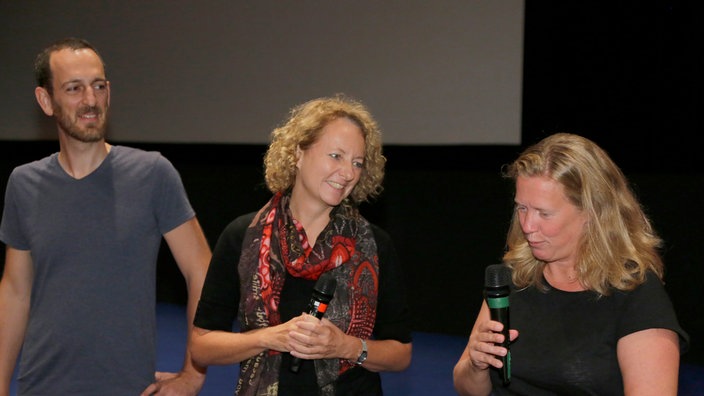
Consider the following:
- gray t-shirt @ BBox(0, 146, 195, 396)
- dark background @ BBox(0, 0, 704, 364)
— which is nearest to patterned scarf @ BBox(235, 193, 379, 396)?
gray t-shirt @ BBox(0, 146, 195, 396)

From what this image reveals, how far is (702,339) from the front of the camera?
18.3 ft

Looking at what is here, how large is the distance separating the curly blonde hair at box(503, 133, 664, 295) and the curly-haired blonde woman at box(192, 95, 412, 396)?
510mm

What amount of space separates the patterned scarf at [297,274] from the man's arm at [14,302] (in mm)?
649

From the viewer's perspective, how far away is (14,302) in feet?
8.11

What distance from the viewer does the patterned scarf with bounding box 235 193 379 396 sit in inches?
89.2

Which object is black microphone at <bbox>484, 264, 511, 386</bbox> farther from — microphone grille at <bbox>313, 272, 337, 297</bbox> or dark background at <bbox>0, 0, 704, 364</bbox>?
dark background at <bbox>0, 0, 704, 364</bbox>

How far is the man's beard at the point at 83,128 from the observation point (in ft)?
7.98

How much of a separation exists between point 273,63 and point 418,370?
9.47 feet

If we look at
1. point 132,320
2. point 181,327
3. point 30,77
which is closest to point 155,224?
point 132,320

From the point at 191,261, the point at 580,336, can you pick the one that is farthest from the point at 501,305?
the point at 191,261

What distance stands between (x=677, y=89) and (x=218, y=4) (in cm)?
380

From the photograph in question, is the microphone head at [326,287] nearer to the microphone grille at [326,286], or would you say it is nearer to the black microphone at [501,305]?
the microphone grille at [326,286]

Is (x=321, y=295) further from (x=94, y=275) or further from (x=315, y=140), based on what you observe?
→ (x=94, y=275)

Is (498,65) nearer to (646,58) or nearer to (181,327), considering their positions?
(646,58)
